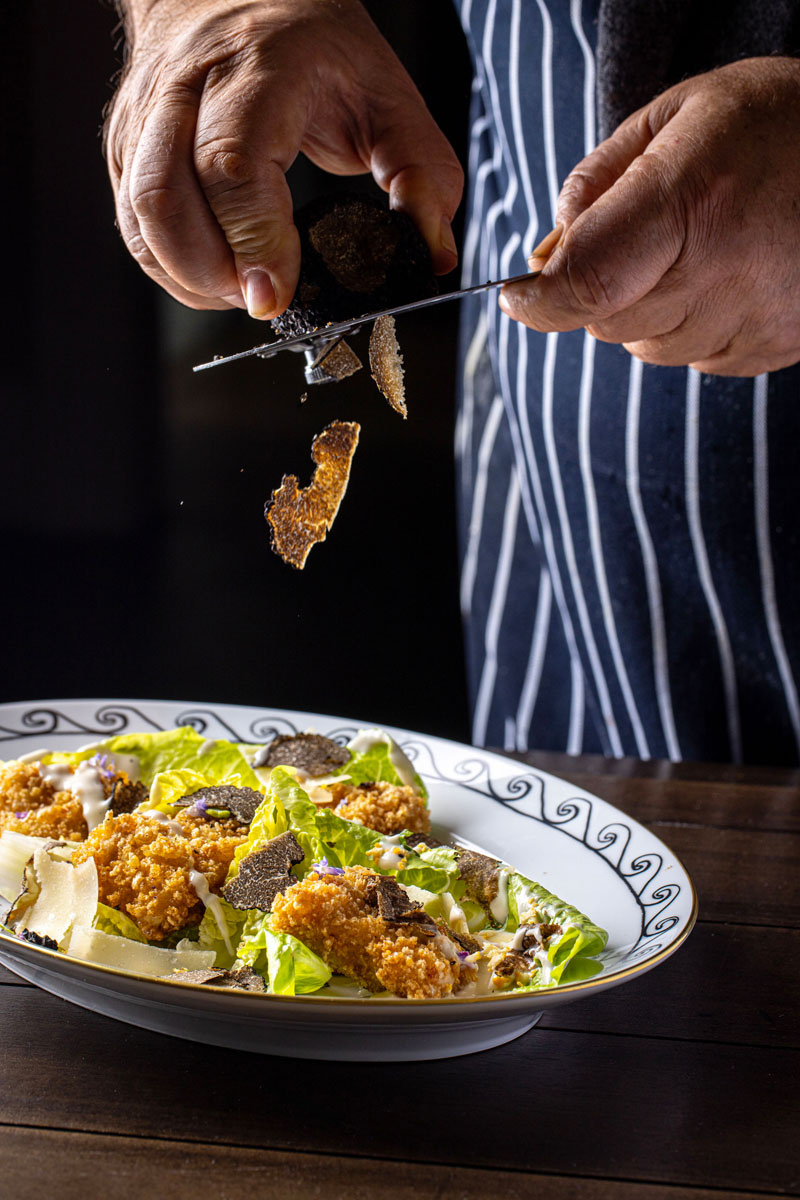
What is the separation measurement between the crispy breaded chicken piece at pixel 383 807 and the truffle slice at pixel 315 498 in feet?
0.90

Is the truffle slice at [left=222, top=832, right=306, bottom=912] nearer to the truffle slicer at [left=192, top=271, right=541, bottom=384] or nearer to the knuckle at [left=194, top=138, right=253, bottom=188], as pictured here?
Answer: the truffle slicer at [left=192, top=271, right=541, bottom=384]

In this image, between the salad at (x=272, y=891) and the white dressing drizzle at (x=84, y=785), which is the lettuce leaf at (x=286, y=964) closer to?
the salad at (x=272, y=891)

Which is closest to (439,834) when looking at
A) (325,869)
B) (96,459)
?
(325,869)

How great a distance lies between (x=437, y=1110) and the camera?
744mm

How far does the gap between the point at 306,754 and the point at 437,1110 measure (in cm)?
53

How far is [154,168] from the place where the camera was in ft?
3.14

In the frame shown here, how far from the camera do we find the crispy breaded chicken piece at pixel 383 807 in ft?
3.71

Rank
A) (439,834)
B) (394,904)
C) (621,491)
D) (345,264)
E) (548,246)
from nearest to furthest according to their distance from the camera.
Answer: (394,904) → (345,264) → (548,246) → (439,834) → (621,491)

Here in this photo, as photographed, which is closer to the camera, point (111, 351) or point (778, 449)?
point (778, 449)

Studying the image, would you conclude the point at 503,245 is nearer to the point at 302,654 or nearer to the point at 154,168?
the point at 302,654

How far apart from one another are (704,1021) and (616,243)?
2.34 feet

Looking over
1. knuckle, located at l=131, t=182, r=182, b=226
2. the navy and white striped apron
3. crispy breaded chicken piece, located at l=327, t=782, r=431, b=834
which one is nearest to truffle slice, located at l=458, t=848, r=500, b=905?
crispy breaded chicken piece, located at l=327, t=782, r=431, b=834

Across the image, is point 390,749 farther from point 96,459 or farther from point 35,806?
point 96,459

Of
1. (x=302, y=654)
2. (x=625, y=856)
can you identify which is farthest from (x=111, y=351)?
(x=625, y=856)
